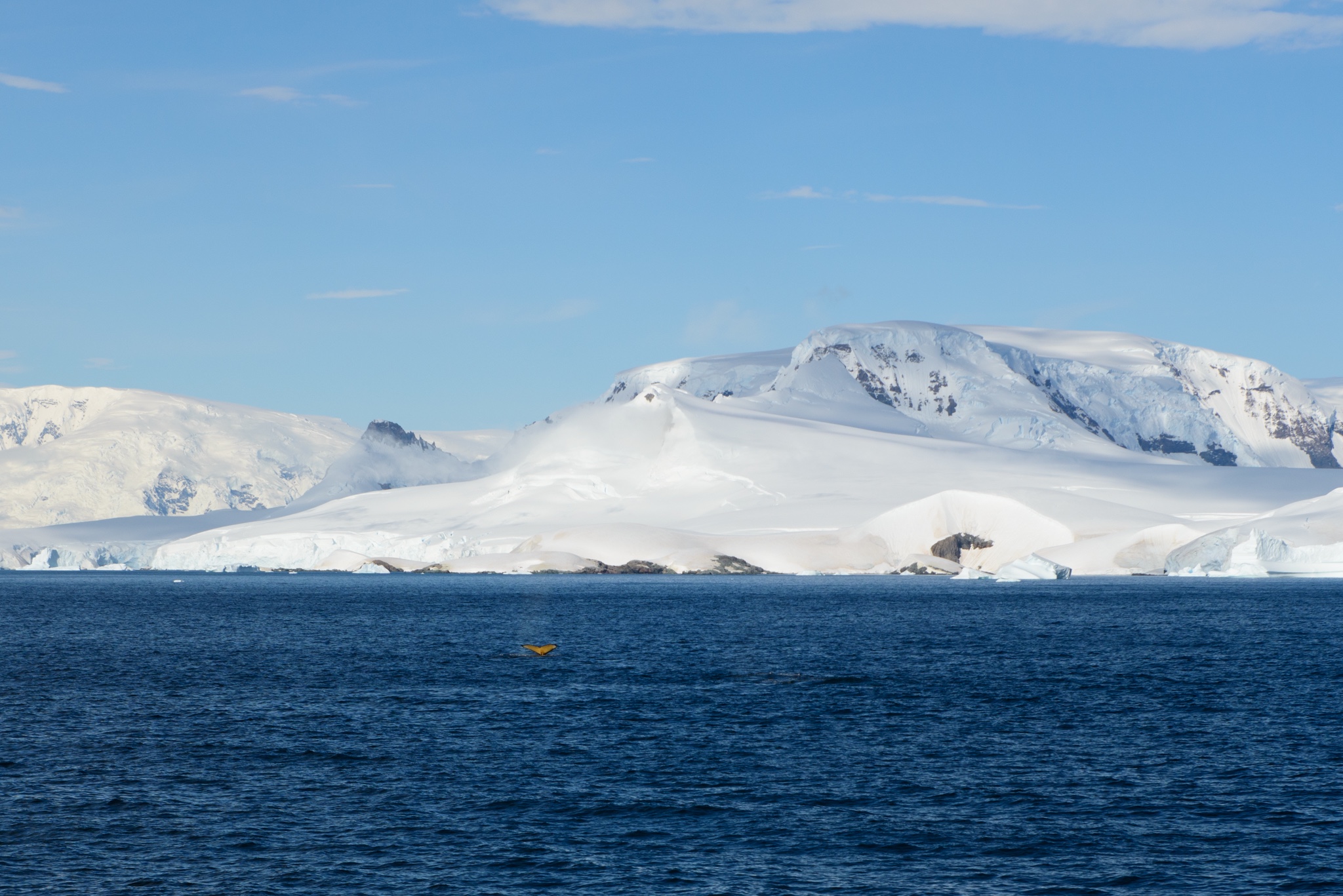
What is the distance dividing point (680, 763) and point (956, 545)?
436 feet

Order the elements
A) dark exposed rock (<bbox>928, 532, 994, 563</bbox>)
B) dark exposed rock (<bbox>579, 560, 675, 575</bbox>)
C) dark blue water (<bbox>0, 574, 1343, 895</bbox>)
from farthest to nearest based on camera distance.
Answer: dark exposed rock (<bbox>579, 560, 675, 575</bbox>) → dark exposed rock (<bbox>928, 532, 994, 563</bbox>) → dark blue water (<bbox>0, 574, 1343, 895</bbox>)

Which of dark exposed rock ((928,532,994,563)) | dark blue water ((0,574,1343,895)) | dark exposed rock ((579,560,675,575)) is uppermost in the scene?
dark exposed rock ((928,532,994,563))

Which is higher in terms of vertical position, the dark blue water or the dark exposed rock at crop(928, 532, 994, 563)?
the dark exposed rock at crop(928, 532, 994, 563)

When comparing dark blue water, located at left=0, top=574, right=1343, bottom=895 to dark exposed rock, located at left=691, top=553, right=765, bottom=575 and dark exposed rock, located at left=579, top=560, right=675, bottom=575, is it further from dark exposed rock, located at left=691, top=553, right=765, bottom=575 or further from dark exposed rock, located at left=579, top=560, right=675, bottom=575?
dark exposed rock, located at left=579, top=560, right=675, bottom=575

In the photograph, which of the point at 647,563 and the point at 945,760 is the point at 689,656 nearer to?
the point at 945,760

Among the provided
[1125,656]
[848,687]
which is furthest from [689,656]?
[1125,656]

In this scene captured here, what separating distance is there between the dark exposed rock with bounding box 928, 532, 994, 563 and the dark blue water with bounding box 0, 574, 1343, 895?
88658 mm

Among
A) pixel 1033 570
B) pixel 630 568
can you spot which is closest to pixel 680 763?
pixel 1033 570

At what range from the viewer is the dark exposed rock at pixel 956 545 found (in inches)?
6467

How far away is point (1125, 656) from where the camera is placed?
6281 cm

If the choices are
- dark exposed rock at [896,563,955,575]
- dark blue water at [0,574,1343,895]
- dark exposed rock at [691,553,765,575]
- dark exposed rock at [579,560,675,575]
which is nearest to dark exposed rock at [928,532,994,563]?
dark exposed rock at [896,563,955,575]

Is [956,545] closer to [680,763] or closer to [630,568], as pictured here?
[630,568]

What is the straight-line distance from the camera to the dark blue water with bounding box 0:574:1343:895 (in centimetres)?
2667

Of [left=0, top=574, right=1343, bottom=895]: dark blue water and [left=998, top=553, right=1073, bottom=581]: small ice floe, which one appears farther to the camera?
[left=998, top=553, right=1073, bottom=581]: small ice floe
